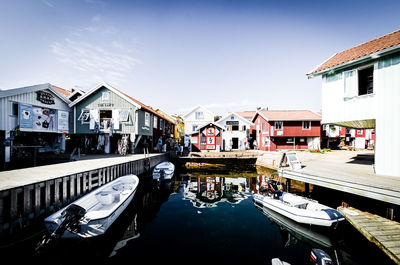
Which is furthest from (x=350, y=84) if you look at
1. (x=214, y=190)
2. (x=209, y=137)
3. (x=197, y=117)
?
(x=197, y=117)

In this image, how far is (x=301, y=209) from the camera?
25.9 feet

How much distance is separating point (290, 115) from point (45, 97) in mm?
33668

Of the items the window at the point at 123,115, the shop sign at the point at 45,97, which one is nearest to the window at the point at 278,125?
the window at the point at 123,115

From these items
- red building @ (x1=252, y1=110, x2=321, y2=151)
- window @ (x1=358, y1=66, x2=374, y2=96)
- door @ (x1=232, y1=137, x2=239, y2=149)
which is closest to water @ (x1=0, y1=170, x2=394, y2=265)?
window @ (x1=358, y1=66, x2=374, y2=96)

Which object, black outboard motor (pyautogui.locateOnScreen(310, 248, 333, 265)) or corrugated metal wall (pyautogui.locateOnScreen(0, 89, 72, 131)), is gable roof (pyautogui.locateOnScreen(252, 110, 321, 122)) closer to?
black outboard motor (pyautogui.locateOnScreen(310, 248, 333, 265))

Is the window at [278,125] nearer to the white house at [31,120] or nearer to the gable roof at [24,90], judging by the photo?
the white house at [31,120]

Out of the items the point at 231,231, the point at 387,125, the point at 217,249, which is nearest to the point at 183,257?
the point at 217,249

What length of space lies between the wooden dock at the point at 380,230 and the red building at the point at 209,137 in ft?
72.2

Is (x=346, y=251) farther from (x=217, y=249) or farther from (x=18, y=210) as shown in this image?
(x=18, y=210)

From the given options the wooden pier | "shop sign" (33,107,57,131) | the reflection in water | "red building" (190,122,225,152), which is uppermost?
"shop sign" (33,107,57,131)

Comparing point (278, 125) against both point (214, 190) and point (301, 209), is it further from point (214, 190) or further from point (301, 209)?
point (301, 209)

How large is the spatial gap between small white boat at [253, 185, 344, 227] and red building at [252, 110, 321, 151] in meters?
21.2

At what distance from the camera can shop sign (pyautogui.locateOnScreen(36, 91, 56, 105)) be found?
51.9ft

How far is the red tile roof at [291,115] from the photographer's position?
2911 centimetres
